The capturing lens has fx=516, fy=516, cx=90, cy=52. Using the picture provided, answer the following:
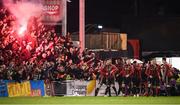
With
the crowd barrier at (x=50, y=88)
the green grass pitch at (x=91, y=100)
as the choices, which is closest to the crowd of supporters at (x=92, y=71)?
the crowd barrier at (x=50, y=88)

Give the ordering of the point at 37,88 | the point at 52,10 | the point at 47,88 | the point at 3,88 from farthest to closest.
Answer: the point at 52,10 < the point at 47,88 < the point at 37,88 < the point at 3,88

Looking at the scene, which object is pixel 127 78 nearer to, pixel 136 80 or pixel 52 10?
pixel 136 80

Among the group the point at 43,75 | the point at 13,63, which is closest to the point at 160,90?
the point at 43,75

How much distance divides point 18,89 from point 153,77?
6.15 meters

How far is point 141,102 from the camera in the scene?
807 inches

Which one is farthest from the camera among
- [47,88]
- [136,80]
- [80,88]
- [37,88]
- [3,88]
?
[136,80]

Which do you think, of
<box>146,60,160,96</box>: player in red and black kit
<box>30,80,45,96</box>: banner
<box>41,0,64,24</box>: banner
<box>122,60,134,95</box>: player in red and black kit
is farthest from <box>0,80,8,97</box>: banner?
<box>146,60,160,96</box>: player in red and black kit

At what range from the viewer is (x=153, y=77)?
77.6 ft

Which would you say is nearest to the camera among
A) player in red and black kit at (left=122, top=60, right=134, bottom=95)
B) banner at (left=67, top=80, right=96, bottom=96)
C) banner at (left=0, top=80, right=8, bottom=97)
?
banner at (left=0, top=80, right=8, bottom=97)

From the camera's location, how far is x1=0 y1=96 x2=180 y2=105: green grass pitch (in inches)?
793

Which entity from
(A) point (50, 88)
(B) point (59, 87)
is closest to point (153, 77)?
(B) point (59, 87)

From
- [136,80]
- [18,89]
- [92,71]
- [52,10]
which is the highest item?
[52,10]

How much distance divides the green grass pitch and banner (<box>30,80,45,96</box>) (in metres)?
0.81

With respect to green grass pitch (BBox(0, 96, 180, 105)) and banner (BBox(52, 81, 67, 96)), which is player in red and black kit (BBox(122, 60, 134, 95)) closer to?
green grass pitch (BBox(0, 96, 180, 105))
